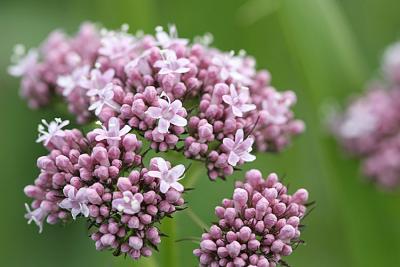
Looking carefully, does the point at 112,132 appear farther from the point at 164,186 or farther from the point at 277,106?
the point at 277,106

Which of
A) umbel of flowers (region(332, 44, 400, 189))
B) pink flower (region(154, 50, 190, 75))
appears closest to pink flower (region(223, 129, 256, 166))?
pink flower (region(154, 50, 190, 75))

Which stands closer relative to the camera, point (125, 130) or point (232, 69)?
point (125, 130)

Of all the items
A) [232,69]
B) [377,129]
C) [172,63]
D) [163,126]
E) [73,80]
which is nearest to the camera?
[163,126]

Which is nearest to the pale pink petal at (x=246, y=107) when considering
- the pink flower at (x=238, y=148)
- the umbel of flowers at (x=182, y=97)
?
the umbel of flowers at (x=182, y=97)

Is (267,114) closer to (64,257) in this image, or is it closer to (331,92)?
(331,92)

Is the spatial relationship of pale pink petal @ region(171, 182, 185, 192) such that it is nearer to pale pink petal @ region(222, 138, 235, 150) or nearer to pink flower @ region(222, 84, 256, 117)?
pale pink petal @ region(222, 138, 235, 150)

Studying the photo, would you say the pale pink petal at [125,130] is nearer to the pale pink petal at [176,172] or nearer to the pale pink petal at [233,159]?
the pale pink petal at [176,172]

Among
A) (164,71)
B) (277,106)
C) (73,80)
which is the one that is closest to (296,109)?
(277,106)
